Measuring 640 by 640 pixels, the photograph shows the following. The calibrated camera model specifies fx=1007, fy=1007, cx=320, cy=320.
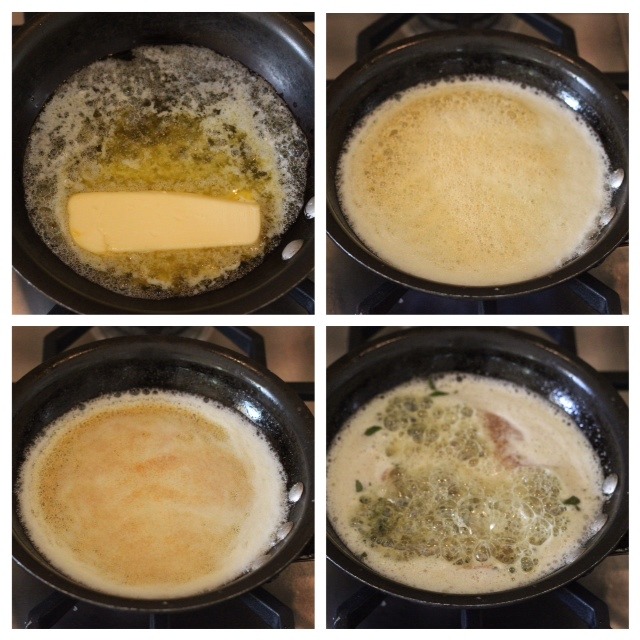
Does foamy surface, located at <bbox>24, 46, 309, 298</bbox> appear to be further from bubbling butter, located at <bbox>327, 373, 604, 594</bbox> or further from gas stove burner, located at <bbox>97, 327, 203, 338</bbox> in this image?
bubbling butter, located at <bbox>327, 373, 604, 594</bbox>

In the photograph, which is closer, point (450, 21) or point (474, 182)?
point (474, 182)

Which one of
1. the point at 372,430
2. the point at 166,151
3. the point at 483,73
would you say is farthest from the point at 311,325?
the point at 483,73

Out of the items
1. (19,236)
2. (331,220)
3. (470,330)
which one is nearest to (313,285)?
(331,220)

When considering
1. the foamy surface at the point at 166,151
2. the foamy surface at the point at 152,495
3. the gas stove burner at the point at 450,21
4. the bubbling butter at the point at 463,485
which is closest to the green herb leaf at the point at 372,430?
the bubbling butter at the point at 463,485

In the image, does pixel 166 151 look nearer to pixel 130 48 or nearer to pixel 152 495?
pixel 130 48

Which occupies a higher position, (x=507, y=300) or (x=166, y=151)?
(x=166, y=151)
